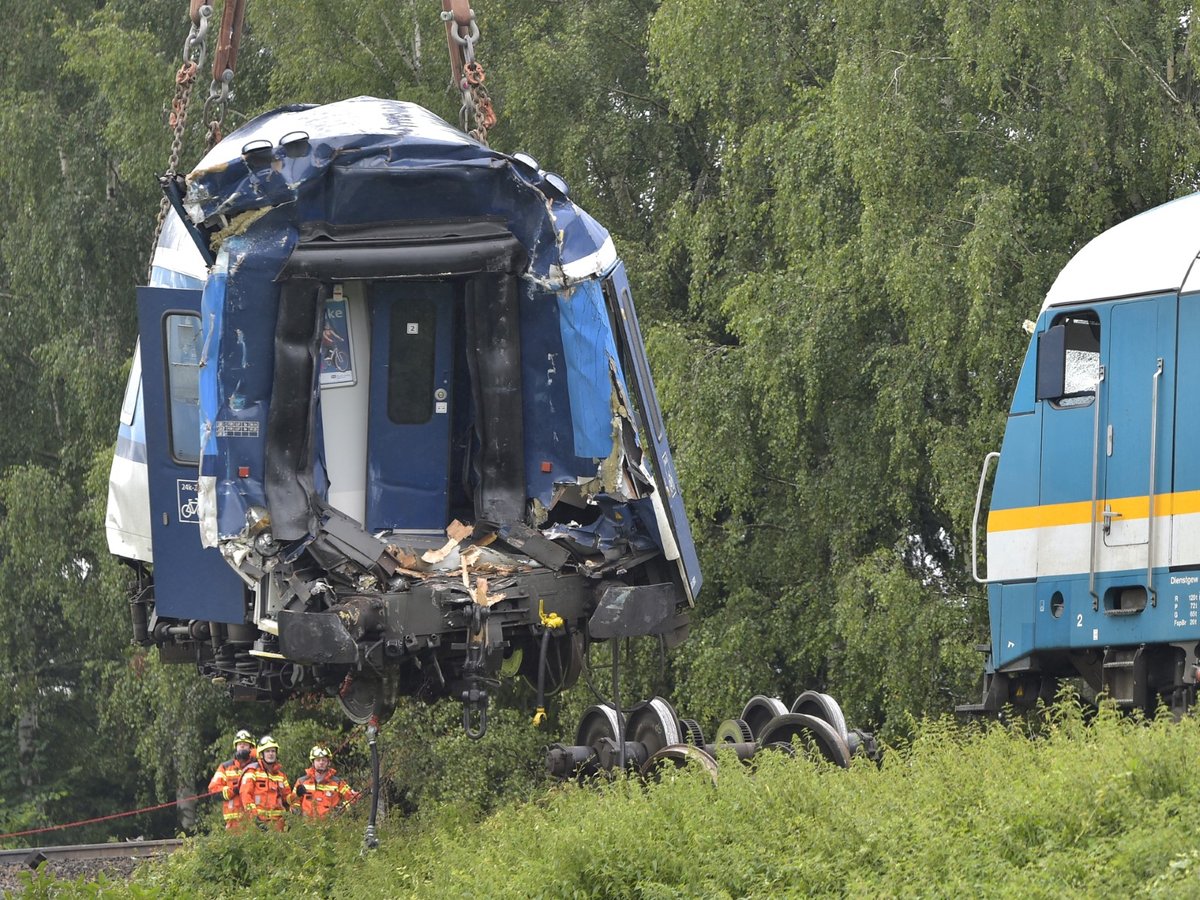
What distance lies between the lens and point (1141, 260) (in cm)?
1280

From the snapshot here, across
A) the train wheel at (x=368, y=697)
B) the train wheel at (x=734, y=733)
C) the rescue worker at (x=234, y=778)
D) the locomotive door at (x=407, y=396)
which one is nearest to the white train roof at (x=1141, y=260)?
the train wheel at (x=734, y=733)

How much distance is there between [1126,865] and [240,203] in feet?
19.6

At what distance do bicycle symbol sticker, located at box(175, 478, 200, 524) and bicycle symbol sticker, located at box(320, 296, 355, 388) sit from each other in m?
1.14

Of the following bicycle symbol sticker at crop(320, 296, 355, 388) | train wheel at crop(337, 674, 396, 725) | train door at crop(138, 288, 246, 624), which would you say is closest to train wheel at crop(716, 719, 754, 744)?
train wheel at crop(337, 674, 396, 725)

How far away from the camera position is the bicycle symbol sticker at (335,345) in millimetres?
11453

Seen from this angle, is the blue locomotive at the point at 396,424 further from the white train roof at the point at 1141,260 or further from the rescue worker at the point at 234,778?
the rescue worker at the point at 234,778

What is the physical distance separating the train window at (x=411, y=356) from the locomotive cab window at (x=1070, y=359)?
4335 mm

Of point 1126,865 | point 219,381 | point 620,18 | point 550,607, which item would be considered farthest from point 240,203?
point 620,18

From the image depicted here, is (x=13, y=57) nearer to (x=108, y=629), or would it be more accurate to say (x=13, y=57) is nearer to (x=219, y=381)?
(x=108, y=629)

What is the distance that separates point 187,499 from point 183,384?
713 mm

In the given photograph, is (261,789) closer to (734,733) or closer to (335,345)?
(734,733)

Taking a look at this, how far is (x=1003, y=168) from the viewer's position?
58.5ft

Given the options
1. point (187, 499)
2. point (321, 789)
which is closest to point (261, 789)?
point (321, 789)

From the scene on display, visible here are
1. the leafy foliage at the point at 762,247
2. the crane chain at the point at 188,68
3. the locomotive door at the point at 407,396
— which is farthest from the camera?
the leafy foliage at the point at 762,247
